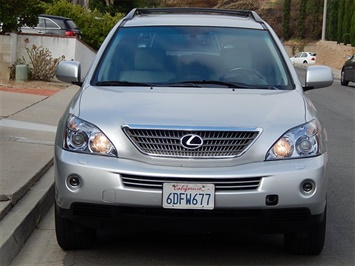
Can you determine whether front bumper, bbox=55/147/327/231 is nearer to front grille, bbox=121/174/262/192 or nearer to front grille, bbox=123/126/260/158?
front grille, bbox=121/174/262/192

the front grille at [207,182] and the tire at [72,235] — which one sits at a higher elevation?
the front grille at [207,182]

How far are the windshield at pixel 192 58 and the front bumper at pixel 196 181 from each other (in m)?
1.17

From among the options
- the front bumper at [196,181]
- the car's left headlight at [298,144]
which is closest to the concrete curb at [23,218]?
the front bumper at [196,181]

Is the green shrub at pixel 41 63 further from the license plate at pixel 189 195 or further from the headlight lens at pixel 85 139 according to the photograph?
the license plate at pixel 189 195

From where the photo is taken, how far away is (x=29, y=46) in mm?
19031

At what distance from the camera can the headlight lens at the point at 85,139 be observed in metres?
5.29

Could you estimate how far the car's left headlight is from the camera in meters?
5.26

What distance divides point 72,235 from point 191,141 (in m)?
1.26

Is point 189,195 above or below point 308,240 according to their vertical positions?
above

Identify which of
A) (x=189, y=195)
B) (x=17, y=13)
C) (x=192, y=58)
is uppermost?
(x=192, y=58)

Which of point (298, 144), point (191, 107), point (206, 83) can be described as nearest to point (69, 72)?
point (206, 83)

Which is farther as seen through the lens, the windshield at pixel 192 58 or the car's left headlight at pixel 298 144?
the windshield at pixel 192 58

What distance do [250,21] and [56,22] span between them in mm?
18965

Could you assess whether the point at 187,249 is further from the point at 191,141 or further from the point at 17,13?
the point at 17,13
